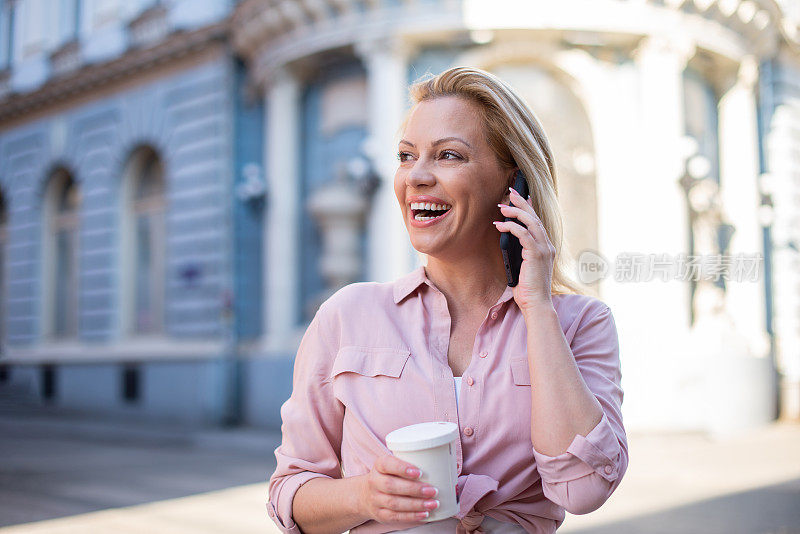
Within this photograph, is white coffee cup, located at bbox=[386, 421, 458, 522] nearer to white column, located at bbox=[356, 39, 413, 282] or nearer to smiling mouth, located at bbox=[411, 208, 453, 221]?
smiling mouth, located at bbox=[411, 208, 453, 221]

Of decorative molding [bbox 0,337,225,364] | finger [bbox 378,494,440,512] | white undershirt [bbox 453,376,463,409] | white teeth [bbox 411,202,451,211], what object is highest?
white teeth [bbox 411,202,451,211]

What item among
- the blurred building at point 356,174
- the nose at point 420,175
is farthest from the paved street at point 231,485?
the nose at point 420,175

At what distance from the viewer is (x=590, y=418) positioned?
164 centimetres

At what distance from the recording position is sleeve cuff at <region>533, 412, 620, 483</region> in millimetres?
1612

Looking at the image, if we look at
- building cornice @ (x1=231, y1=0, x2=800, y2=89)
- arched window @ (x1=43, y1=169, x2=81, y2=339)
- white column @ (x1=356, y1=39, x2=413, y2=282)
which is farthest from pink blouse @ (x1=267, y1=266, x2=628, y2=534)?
arched window @ (x1=43, y1=169, x2=81, y2=339)

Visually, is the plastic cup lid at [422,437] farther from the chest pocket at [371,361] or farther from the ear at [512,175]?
the ear at [512,175]

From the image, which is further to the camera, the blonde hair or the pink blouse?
the blonde hair

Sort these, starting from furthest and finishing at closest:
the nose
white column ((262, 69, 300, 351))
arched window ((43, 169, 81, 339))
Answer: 1. arched window ((43, 169, 81, 339))
2. white column ((262, 69, 300, 351))
3. the nose

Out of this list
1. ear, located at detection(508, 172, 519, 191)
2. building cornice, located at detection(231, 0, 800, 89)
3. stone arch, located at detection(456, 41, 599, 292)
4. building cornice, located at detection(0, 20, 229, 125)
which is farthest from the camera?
building cornice, located at detection(0, 20, 229, 125)

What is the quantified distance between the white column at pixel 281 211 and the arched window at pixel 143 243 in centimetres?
309

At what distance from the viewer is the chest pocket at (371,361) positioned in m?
1.81

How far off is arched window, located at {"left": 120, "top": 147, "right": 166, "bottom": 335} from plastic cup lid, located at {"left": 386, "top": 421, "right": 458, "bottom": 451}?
45.9ft

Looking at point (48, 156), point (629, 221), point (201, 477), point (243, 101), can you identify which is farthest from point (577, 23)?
point (48, 156)

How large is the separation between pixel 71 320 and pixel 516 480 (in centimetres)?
1707
